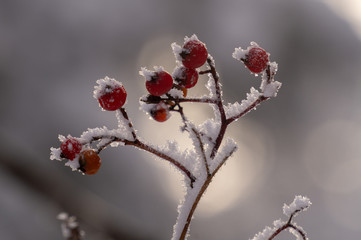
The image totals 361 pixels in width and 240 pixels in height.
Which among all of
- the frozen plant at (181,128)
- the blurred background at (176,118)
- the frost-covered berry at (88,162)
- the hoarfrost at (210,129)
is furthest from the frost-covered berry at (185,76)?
the blurred background at (176,118)

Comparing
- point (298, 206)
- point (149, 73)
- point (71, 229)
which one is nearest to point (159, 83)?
point (149, 73)

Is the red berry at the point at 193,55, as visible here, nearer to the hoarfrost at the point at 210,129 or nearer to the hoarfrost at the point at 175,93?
the hoarfrost at the point at 175,93

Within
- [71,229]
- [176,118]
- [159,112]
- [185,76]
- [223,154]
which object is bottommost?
[71,229]

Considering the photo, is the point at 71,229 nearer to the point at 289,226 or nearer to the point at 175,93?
the point at 175,93

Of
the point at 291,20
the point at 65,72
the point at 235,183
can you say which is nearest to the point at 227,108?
the point at 235,183

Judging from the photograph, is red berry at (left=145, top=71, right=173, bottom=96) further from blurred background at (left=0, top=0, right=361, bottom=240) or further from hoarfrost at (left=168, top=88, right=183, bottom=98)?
blurred background at (left=0, top=0, right=361, bottom=240)

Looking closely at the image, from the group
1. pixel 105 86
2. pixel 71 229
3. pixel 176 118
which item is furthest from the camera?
pixel 176 118
